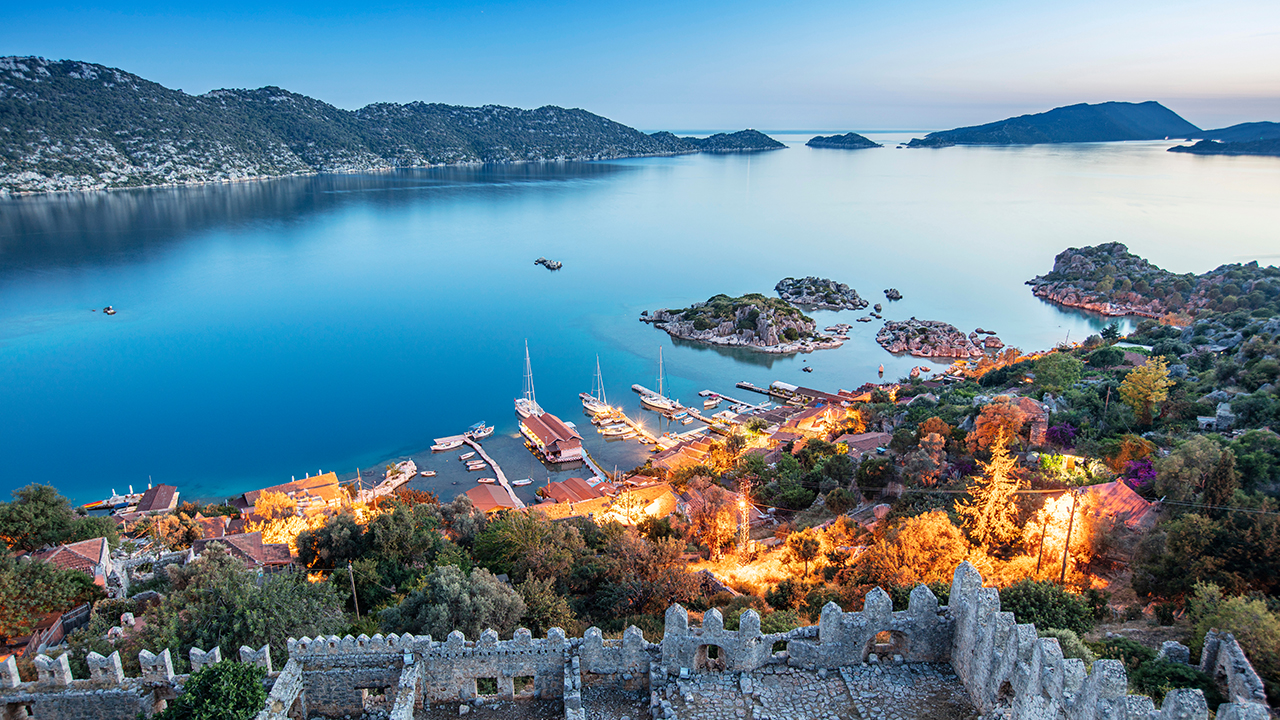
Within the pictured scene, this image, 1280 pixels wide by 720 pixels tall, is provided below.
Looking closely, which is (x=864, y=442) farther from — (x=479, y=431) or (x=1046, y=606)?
(x=479, y=431)

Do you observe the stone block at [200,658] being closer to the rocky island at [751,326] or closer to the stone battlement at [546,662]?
the stone battlement at [546,662]

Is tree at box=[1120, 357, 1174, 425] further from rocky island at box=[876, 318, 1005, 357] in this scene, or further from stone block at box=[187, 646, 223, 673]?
rocky island at box=[876, 318, 1005, 357]

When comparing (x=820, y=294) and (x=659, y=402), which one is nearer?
(x=659, y=402)

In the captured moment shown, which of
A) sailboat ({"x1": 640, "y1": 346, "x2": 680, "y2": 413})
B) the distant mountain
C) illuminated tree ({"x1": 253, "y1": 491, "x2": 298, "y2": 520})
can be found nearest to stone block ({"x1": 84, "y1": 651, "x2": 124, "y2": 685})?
illuminated tree ({"x1": 253, "y1": 491, "x2": 298, "y2": 520})

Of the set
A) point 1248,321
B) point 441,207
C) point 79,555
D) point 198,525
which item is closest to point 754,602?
point 79,555

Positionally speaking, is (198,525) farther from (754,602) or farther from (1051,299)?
(1051,299)

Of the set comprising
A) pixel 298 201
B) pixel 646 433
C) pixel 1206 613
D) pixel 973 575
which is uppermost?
pixel 298 201

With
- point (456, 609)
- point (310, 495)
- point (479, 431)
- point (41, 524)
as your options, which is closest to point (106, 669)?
point (456, 609)
